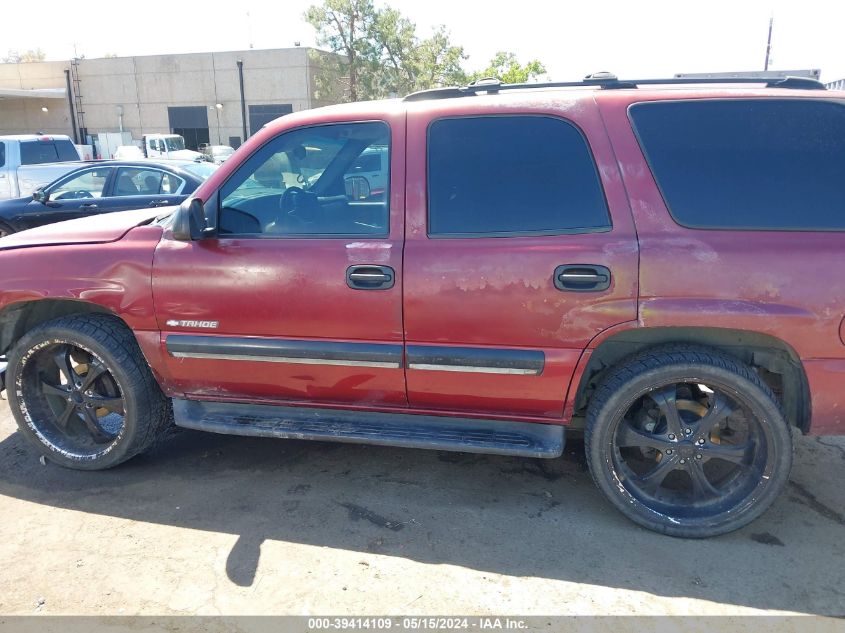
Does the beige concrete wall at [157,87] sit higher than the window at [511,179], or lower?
higher

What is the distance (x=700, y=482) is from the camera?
297 cm

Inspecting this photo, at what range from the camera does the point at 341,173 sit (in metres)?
3.32

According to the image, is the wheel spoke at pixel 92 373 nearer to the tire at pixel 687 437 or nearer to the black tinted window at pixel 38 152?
the tire at pixel 687 437

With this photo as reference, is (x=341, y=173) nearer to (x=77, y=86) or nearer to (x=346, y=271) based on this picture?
(x=346, y=271)

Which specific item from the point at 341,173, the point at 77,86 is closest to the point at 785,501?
the point at 341,173

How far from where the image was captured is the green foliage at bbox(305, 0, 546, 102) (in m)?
33.7

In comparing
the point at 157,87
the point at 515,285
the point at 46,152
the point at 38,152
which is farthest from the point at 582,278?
the point at 157,87

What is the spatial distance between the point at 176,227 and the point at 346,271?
Result: 2.88ft

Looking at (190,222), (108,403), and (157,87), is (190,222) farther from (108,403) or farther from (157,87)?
(157,87)

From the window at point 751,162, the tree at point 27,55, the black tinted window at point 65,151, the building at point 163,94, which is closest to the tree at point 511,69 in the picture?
the building at point 163,94

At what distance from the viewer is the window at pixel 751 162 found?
2689 mm

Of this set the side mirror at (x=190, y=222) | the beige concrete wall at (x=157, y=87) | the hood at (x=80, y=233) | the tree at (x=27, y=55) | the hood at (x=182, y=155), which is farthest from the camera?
the tree at (x=27, y=55)

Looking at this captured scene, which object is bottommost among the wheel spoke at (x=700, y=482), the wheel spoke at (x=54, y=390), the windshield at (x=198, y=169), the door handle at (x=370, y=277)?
the wheel spoke at (x=700, y=482)

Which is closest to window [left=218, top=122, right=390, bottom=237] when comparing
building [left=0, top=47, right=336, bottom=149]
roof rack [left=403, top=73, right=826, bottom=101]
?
roof rack [left=403, top=73, right=826, bottom=101]
